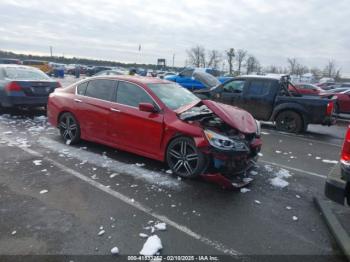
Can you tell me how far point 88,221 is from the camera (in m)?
3.53

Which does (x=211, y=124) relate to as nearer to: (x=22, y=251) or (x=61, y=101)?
(x=22, y=251)

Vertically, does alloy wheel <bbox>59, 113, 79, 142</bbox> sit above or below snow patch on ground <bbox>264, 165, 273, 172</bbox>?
above

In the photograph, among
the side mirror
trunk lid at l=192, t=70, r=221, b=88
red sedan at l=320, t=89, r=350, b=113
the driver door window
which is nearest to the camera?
the side mirror

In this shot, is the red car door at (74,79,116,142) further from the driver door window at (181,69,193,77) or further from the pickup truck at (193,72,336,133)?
the driver door window at (181,69,193,77)

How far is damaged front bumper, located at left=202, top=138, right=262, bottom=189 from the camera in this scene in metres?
4.46

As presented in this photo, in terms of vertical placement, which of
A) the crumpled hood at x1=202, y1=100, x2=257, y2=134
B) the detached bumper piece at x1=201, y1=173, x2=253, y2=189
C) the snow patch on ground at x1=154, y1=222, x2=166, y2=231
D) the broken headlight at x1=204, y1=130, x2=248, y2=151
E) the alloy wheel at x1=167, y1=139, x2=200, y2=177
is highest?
the crumpled hood at x1=202, y1=100, x2=257, y2=134

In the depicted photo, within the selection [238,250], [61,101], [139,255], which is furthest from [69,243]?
[61,101]

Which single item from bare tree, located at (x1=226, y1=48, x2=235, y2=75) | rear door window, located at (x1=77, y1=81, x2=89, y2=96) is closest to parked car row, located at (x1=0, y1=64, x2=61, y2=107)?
rear door window, located at (x1=77, y1=81, x2=89, y2=96)

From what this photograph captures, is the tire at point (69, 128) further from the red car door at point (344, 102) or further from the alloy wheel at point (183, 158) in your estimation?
the red car door at point (344, 102)

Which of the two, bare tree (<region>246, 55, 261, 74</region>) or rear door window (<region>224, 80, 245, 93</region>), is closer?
rear door window (<region>224, 80, 245, 93</region>)

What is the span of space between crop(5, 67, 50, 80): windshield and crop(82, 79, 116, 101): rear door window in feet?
14.1

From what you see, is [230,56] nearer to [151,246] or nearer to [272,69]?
[272,69]

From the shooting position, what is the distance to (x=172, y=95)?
5.79m

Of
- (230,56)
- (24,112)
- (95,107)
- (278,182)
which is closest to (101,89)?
(95,107)
